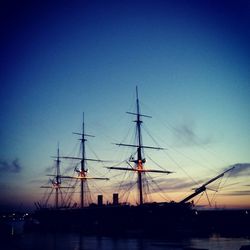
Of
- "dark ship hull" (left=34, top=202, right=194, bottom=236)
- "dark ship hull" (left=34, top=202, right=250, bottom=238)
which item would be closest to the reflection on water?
"dark ship hull" (left=34, top=202, right=250, bottom=238)

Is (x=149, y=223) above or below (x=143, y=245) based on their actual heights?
above

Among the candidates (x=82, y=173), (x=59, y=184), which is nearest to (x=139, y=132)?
(x=82, y=173)

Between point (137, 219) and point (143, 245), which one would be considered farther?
point (137, 219)

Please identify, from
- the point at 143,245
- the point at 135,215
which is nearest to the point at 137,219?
the point at 135,215

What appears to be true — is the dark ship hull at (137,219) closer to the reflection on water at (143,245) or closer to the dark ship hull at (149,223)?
the dark ship hull at (149,223)

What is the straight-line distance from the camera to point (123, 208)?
6212 centimetres

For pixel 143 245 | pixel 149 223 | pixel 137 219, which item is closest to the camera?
pixel 143 245

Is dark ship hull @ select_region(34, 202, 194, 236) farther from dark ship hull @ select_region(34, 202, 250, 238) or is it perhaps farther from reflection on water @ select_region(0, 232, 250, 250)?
reflection on water @ select_region(0, 232, 250, 250)

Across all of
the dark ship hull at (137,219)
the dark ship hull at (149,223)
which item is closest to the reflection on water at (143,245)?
the dark ship hull at (149,223)

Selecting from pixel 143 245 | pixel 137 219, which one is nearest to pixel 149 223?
pixel 137 219

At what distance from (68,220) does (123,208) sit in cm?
2717

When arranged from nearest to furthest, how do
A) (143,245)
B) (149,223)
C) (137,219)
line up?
1. (143,245)
2. (149,223)
3. (137,219)

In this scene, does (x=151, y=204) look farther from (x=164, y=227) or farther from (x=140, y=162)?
(x=140, y=162)

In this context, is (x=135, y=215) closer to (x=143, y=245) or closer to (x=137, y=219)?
(x=137, y=219)
